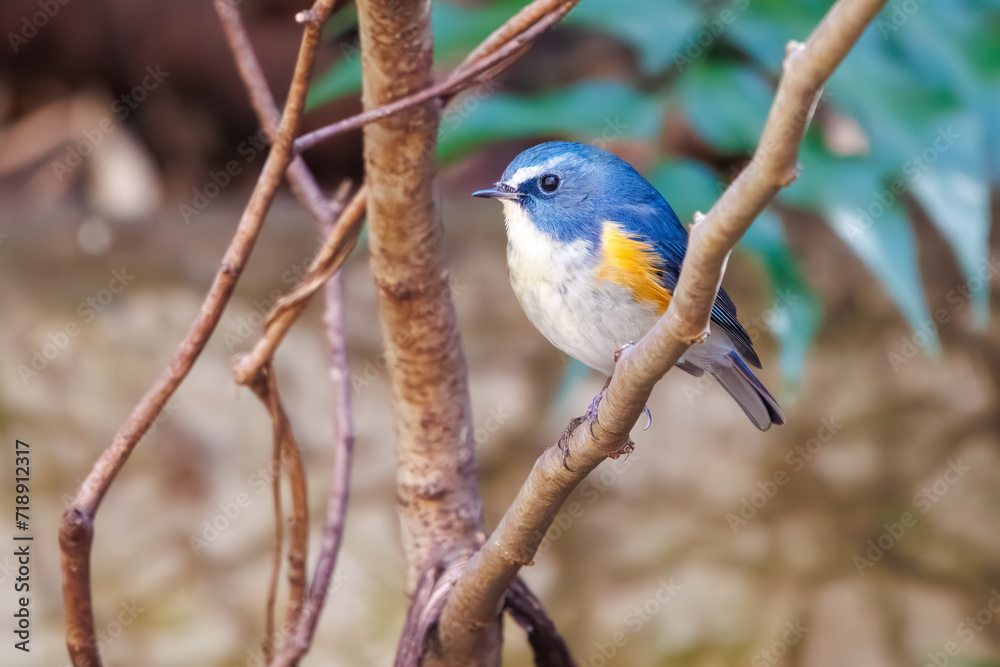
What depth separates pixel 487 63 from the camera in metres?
0.93

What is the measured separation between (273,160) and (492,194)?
0.29m

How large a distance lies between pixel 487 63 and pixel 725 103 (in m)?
0.98

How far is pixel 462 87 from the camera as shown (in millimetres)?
949

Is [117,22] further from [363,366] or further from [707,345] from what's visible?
[707,345]

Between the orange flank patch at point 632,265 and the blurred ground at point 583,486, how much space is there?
1353 millimetres

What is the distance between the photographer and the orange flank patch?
3.34 ft

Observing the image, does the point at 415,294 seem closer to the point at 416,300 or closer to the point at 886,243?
the point at 416,300

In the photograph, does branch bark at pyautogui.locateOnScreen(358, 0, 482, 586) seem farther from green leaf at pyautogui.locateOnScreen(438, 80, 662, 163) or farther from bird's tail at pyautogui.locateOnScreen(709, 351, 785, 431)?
green leaf at pyautogui.locateOnScreen(438, 80, 662, 163)

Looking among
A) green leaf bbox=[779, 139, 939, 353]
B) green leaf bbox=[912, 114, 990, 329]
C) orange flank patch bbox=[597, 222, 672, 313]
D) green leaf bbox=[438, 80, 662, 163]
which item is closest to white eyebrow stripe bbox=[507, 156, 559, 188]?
orange flank patch bbox=[597, 222, 672, 313]

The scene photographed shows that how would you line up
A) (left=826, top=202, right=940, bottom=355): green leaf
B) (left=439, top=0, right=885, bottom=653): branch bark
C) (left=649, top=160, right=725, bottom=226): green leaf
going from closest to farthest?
1. (left=439, top=0, right=885, bottom=653): branch bark
2. (left=649, top=160, right=725, bottom=226): green leaf
3. (left=826, top=202, right=940, bottom=355): green leaf

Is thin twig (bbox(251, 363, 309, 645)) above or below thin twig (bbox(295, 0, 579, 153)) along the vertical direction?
below

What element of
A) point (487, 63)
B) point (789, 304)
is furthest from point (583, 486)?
point (487, 63)

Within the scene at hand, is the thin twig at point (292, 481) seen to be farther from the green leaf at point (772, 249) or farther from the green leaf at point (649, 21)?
the green leaf at point (649, 21)

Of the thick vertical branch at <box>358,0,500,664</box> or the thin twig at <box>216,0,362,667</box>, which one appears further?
the thin twig at <box>216,0,362,667</box>
